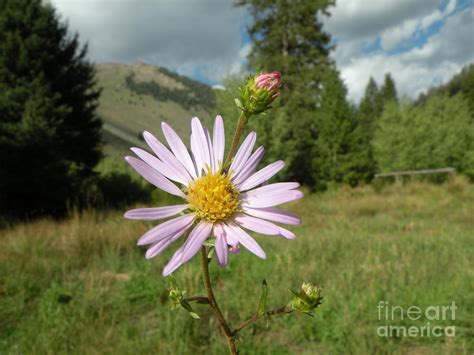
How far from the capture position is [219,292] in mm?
4289

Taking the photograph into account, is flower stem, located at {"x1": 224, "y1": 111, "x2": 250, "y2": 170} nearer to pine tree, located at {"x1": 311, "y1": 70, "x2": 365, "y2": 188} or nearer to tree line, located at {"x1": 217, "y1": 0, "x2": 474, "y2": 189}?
tree line, located at {"x1": 217, "y1": 0, "x2": 474, "y2": 189}

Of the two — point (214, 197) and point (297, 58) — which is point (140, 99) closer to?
point (297, 58)

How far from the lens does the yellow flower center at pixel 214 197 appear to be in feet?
3.08

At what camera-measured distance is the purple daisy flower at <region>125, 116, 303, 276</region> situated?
806 millimetres

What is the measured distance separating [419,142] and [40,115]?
1932cm

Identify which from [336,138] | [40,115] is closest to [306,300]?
[40,115]

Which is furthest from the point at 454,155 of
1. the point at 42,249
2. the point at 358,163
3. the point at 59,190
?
the point at 42,249

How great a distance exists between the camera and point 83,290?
4160mm

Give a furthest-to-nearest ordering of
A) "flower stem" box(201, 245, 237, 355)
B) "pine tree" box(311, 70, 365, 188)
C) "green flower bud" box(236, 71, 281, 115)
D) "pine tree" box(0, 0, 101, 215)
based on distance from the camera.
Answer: "pine tree" box(311, 70, 365, 188) → "pine tree" box(0, 0, 101, 215) → "green flower bud" box(236, 71, 281, 115) → "flower stem" box(201, 245, 237, 355)

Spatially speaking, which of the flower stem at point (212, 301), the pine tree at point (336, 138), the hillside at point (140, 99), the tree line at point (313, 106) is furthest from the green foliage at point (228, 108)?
the hillside at point (140, 99)

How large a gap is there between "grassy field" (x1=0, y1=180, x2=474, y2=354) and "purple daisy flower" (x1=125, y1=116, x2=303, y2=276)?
2.42 meters

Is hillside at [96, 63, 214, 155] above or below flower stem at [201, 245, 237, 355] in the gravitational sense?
above

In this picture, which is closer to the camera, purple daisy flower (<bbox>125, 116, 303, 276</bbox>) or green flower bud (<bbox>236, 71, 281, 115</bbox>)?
purple daisy flower (<bbox>125, 116, 303, 276</bbox>)

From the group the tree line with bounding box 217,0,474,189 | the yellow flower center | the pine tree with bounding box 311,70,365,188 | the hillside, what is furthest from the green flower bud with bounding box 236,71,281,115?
the hillside
